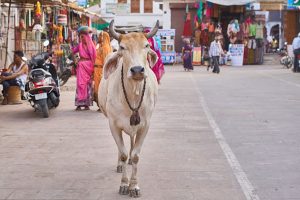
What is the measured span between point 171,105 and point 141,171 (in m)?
6.93

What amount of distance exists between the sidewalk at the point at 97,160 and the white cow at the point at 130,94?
37 centimetres

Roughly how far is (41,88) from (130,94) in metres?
6.03

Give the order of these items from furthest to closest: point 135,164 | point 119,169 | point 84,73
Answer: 1. point 84,73
2. point 119,169
3. point 135,164

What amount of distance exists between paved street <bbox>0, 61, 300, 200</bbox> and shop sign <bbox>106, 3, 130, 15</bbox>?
3598cm

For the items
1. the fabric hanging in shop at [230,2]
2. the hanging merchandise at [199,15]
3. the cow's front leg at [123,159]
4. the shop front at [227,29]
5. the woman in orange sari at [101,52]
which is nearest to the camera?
the cow's front leg at [123,159]

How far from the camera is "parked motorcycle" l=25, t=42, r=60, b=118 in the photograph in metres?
11.6

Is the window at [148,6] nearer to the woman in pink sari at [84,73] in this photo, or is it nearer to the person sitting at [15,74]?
the person sitting at [15,74]

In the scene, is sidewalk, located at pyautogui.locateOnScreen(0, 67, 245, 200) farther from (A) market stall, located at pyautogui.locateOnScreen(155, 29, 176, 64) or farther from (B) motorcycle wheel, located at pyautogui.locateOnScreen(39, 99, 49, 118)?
(A) market stall, located at pyautogui.locateOnScreen(155, 29, 176, 64)

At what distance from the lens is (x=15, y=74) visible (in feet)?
44.7

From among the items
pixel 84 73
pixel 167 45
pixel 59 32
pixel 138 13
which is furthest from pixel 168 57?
pixel 84 73

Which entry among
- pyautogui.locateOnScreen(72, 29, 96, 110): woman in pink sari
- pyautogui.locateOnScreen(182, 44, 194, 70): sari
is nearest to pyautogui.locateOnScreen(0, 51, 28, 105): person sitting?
pyautogui.locateOnScreen(72, 29, 96, 110): woman in pink sari

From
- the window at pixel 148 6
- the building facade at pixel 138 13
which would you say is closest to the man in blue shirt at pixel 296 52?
the building facade at pixel 138 13

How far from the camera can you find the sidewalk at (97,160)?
6113 millimetres

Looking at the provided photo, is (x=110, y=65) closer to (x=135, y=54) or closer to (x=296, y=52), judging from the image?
(x=135, y=54)
